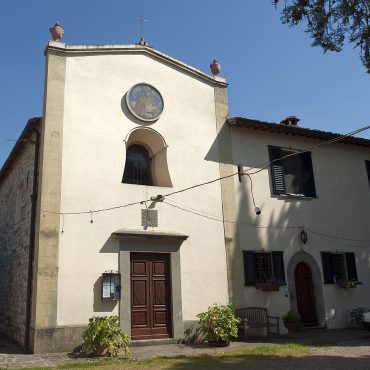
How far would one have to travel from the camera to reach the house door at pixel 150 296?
10773 mm

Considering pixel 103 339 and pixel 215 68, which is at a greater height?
pixel 215 68

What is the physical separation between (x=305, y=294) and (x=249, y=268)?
93.4 inches

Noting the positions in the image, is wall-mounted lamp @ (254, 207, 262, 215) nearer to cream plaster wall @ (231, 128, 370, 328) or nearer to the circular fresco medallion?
cream plaster wall @ (231, 128, 370, 328)

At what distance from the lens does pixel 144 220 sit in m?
11.4

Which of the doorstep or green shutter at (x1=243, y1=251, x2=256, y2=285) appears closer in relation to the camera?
the doorstep

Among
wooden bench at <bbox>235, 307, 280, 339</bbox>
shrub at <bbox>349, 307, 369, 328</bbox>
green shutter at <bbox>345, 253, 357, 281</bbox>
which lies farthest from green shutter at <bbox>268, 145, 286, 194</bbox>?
shrub at <bbox>349, 307, 369, 328</bbox>

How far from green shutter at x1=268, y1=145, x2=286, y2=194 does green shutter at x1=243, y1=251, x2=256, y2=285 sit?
2.33 m

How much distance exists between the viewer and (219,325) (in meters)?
10.6

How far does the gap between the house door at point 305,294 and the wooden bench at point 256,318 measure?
1.36 meters

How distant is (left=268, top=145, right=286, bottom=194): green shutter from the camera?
13.7 meters

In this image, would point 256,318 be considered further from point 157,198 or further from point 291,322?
point 157,198

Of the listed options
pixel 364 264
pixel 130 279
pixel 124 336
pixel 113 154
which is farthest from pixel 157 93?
pixel 364 264

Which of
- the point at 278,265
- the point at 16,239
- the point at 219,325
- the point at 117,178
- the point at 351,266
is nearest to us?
the point at 219,325

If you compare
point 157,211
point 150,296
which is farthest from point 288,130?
point 150,296
